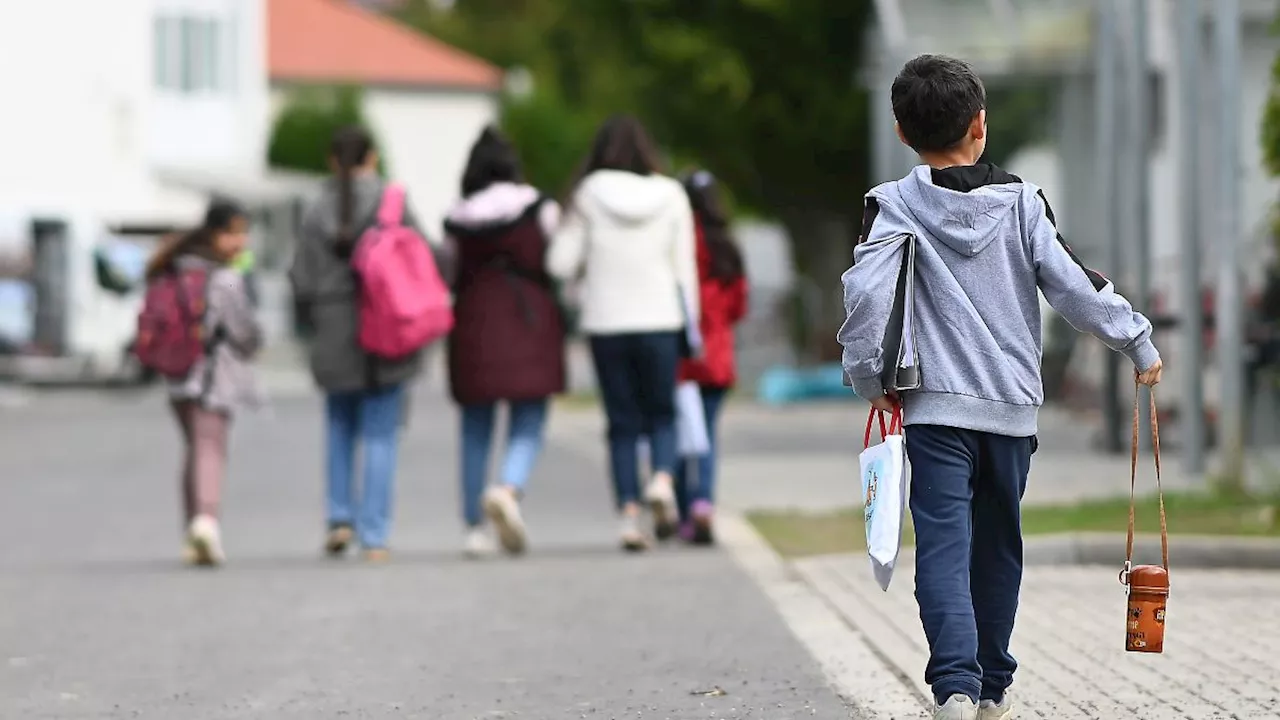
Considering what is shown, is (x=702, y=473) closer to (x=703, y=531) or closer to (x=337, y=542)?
(x=703, y=531)

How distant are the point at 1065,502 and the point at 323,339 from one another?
366 centimetres

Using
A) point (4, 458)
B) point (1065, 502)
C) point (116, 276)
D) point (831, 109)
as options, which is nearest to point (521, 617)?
point (1065, 502)

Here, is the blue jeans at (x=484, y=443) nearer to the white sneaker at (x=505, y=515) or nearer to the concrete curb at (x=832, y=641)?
the white sneaker at (x=505, y=515)

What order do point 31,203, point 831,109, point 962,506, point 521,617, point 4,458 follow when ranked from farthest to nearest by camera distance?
1. point 31,203
2. point 831,109
3. point 4,458
4. point 521,617
5. point 962,506

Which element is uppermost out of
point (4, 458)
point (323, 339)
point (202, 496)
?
point (323, 339)

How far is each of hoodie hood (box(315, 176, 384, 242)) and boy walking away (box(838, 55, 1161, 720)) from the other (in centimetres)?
523

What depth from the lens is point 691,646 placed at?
7.57 metres

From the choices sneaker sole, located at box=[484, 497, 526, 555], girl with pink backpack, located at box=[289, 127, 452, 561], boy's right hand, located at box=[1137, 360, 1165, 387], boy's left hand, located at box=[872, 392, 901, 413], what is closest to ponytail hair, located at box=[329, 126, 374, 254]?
girl with pink backpack, located at box=[289, 127, 452, 561]

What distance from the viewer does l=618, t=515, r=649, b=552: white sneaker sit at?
34.3ft

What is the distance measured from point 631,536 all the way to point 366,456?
1148 millimetres

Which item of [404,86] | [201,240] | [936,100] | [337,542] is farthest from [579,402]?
[404,86]

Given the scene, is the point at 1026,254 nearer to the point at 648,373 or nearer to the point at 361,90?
the point at 648,373

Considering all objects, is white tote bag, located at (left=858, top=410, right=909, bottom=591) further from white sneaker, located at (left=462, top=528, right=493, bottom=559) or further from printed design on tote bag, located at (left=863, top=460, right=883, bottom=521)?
white sneaker, located at (left=462, top=528, right=493, bottom=559)

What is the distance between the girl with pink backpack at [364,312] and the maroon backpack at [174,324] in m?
0.46
